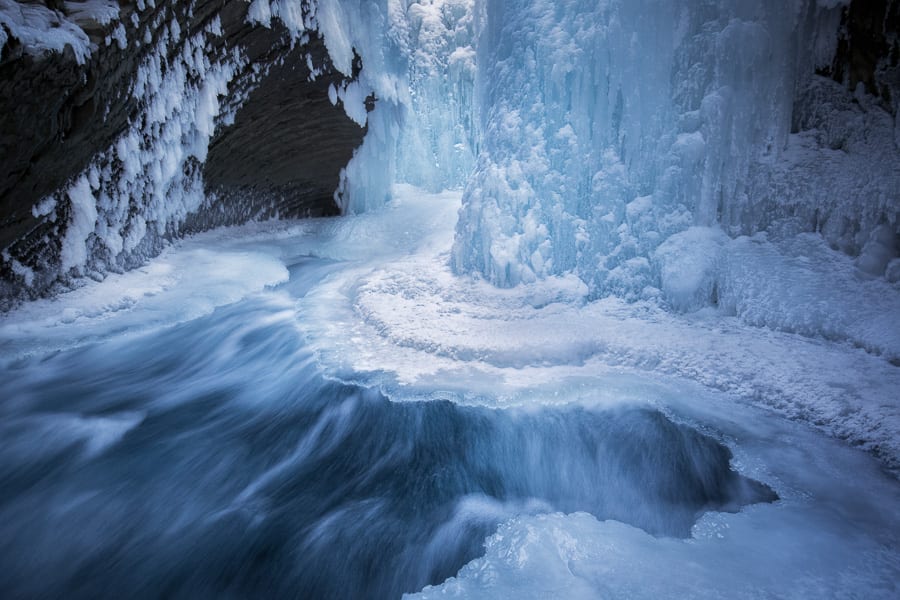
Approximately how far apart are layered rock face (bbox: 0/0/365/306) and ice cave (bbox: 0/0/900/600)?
0.03 m

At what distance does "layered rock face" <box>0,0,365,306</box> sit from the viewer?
363cm

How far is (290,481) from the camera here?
282cm

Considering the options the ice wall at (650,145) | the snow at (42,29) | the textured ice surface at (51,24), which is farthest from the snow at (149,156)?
the ice wall at (650,145)

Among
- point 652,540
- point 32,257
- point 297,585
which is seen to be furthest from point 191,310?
point 652,540

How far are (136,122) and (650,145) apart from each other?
4821mm

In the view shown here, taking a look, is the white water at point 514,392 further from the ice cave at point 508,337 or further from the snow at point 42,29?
the snow at point 42,29

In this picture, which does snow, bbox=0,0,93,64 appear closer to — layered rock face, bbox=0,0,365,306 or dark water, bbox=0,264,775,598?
layered rock face, bbox=0,0,365,306

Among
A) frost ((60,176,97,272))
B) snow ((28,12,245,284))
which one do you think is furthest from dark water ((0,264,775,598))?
snow ((28,12,245,284))

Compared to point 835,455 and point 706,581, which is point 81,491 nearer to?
point 706,581

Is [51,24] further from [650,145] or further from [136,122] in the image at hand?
[650,145]

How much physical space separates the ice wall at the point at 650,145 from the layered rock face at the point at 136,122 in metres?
2.98

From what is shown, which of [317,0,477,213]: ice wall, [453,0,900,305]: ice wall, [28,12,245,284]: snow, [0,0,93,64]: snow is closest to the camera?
[0,0,93,64]: snow

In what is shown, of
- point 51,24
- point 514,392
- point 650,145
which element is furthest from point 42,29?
point 650,145

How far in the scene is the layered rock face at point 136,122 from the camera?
11.9 feet
